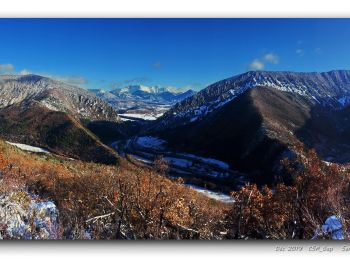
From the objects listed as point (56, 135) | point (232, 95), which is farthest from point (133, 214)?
point (232, 95)

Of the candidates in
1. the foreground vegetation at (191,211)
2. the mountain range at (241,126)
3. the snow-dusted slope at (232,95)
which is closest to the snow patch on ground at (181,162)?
the mountain range at (241,126)

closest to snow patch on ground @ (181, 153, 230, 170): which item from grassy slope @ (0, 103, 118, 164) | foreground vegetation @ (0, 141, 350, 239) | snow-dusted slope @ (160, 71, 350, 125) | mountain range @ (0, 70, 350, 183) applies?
mountain range @ (0, 70, 350, 183)

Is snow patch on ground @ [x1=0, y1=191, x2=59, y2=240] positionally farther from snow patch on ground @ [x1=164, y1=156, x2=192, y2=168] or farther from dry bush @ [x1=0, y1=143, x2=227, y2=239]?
snow patch on ground @ [x1=164, y1=156, x2=192, y2=168]

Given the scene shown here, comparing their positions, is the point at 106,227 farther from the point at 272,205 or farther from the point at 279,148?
the point at 279,148

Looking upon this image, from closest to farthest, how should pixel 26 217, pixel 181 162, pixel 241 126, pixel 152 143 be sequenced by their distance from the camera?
pixel 26 217, pixel 181 162, pixel 241 126, pixel 152 143

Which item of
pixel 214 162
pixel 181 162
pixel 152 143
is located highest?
pixel 152 143

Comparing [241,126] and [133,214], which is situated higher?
[241,126]

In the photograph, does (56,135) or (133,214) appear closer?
(133,214)

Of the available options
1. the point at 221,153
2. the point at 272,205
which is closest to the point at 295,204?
the point at 272,205

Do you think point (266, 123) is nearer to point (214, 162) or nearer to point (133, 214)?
point (214, 162)
